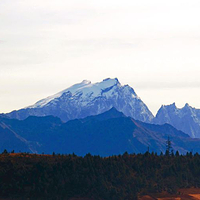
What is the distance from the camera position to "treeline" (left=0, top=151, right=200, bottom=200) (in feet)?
554

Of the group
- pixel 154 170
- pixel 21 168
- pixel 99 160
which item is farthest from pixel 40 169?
pixel 154 170

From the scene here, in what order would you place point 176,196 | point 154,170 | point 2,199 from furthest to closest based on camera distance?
point 154,170 < point 176,196 < point 2,199

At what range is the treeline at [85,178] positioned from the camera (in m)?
169

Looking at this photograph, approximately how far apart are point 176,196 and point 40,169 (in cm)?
3186

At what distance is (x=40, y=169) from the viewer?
6890 inches

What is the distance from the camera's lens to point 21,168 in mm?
174250

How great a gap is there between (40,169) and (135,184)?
22253 millimetres

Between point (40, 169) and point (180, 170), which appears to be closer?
point (40, 169)

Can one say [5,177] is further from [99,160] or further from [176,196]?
[176,196]

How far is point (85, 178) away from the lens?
175 m

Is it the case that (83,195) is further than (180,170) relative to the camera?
No

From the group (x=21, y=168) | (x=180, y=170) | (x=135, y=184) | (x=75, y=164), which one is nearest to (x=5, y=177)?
(x=21, y=168)

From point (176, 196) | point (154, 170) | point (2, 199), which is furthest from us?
point (154, 170)

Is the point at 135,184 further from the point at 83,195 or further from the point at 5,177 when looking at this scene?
the point at 5,177
